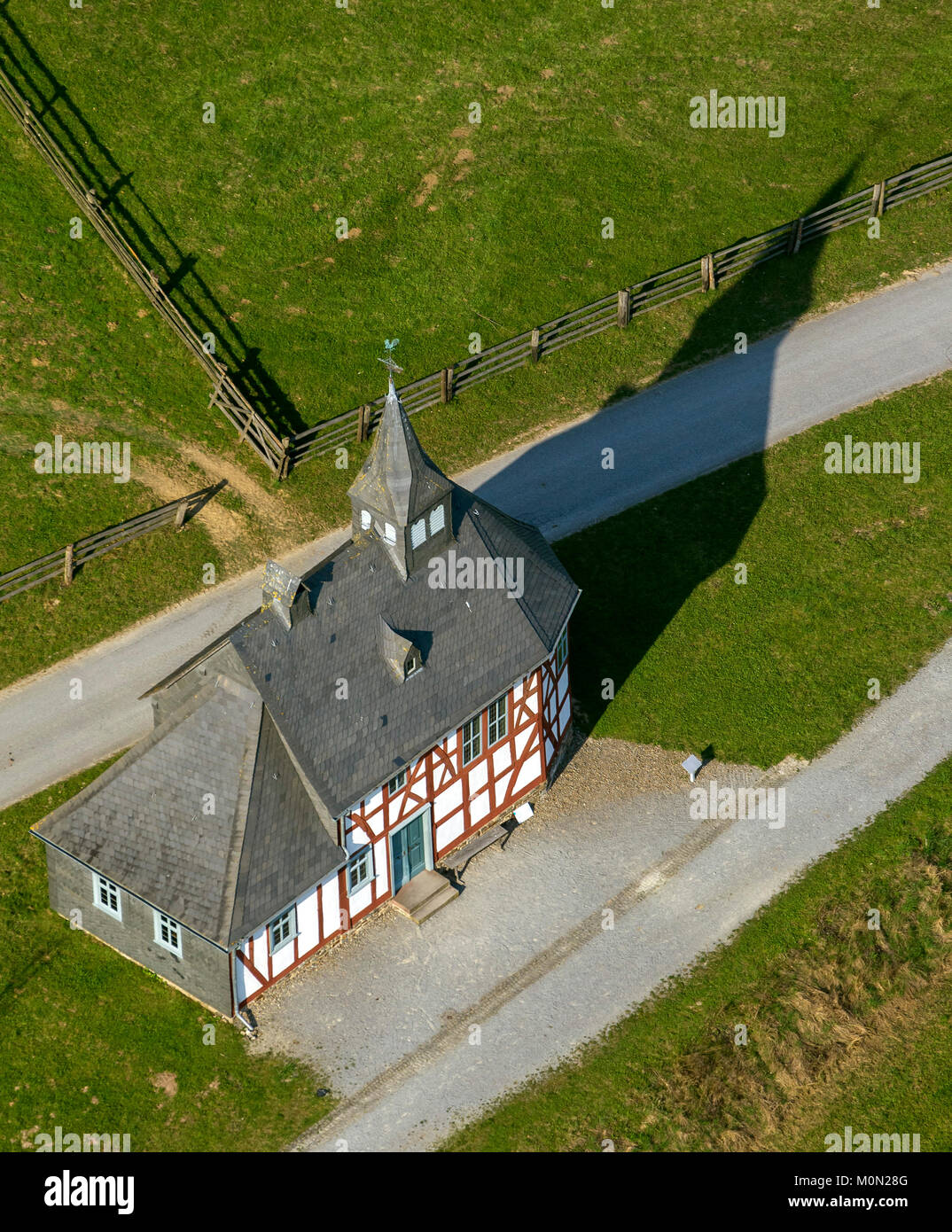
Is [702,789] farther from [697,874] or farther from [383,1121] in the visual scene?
[383,1121]

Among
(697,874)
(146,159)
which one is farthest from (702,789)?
(146,159)

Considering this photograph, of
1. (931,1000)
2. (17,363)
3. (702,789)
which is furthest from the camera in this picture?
(17,363)

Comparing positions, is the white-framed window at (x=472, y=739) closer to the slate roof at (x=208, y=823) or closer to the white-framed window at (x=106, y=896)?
the slate roof at (x=208, y=823)

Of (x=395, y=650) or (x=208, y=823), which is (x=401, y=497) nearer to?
(x=395, y=650)

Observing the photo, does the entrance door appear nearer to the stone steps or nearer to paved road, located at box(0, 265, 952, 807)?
the stone steps

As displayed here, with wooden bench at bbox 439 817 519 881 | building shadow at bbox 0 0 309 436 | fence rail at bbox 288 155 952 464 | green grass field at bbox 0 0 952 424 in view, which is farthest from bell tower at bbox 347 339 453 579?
green grass field at bbox 0 0 952 424

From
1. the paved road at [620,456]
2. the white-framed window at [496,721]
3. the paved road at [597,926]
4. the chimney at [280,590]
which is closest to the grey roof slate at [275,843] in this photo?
the chimney at [280,590]
